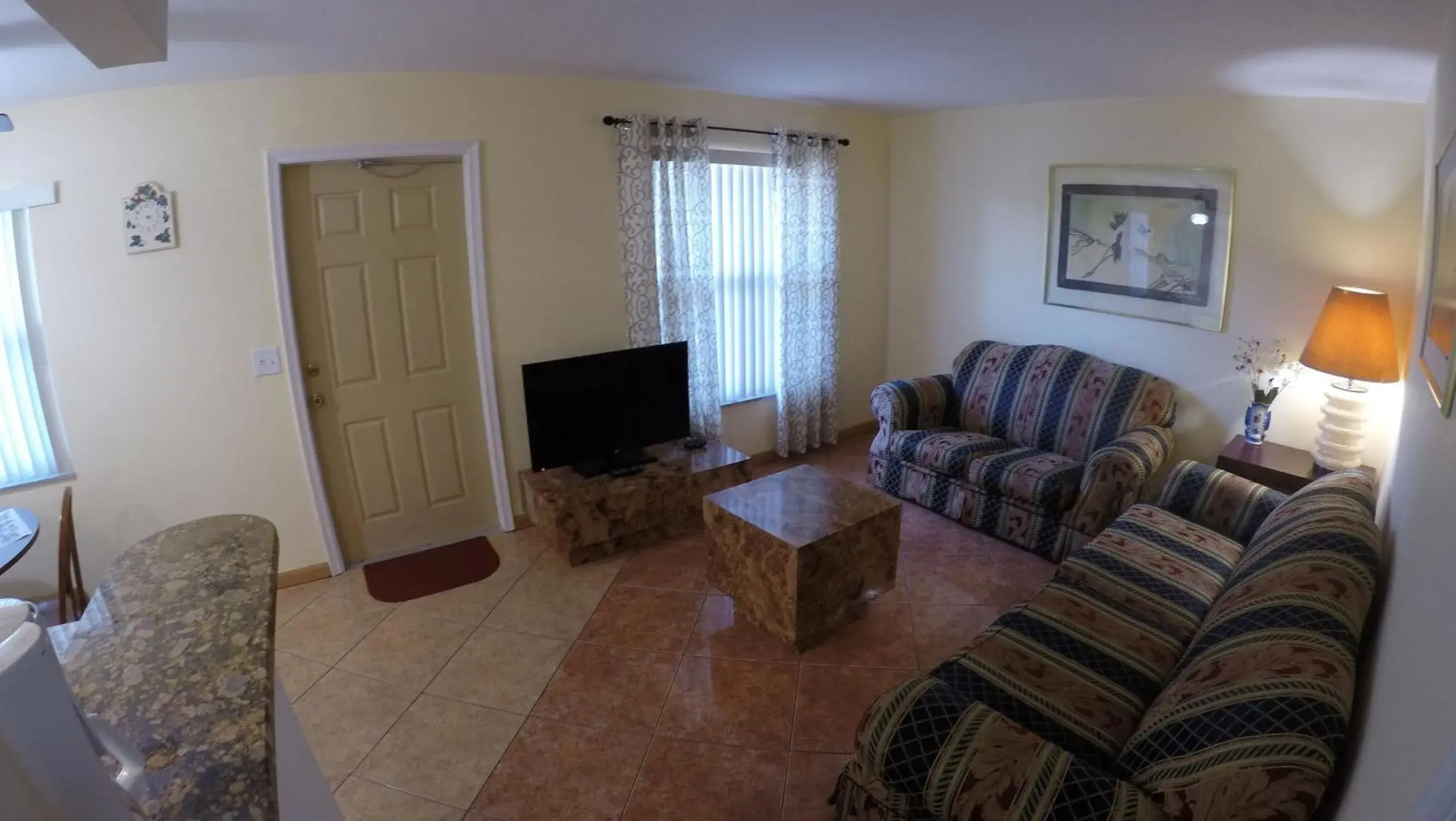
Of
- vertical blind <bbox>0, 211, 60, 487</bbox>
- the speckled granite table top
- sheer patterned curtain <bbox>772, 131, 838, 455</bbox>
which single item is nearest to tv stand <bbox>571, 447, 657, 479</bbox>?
the speckled granite table top

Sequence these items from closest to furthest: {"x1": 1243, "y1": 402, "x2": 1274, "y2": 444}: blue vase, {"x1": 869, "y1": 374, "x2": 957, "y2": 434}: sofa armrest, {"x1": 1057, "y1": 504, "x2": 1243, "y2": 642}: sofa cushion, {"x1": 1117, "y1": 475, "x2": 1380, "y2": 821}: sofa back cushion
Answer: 1. {"x1": 1117, "y1": 475, "x2": 1380, "y2": 821}: sofa back cushion
2. {"x1": 1057, "y1": 504, "x2": 1243, "y2": 642}: sofa cushion
3. {"x1": 1243, "y1": 402, "x2": 1274, "y2": 444}: blue vase
4. {"x1": 869, "y1": 374, "x2": 957, "y2": 434}: sofa armrest

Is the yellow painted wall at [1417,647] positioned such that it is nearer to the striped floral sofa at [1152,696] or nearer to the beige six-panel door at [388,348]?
the striped floral sofa at [1152,696]

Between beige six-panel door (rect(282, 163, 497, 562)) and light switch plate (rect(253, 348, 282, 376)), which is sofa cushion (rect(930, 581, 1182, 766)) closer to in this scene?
beige six-panel door (rect(282, 163, 497, 562))

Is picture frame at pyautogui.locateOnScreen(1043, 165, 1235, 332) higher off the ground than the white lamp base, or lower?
higher

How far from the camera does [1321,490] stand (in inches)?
91.0

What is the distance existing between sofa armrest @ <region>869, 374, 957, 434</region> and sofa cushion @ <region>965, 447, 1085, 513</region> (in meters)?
0.54

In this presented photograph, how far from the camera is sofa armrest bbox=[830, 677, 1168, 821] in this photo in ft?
4.59

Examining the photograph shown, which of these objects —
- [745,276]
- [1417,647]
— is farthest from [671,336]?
[1417,647]

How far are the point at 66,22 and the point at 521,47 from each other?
5.17 ft

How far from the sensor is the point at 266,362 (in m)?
3.20

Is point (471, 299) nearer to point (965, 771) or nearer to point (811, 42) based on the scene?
point (811, 42)

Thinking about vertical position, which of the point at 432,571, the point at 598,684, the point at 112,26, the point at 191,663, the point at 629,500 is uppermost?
the point at 112,26

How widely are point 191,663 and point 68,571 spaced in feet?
7.00

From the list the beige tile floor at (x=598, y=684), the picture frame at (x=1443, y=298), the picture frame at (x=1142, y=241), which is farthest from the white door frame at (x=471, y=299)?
the picture frame at (x=1443, y=298)
